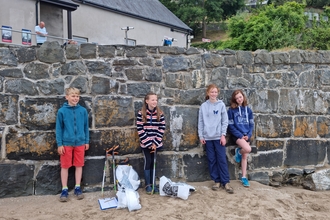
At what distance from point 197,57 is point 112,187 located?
2288 mm

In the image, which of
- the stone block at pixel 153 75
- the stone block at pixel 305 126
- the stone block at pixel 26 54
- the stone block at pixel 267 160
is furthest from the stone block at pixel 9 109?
the stone block at pixel 305 126

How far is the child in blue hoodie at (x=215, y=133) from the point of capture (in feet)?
14.7

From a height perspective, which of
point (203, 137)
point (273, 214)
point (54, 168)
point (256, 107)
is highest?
point (256, 107)

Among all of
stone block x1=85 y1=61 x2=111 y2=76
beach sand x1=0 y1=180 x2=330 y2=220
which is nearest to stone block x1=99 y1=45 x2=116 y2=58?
stone block x1=85 y1=61 x2=111 y2=76

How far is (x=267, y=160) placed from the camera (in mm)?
5105

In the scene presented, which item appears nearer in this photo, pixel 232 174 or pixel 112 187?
pixel 112 187

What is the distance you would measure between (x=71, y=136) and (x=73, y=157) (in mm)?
328

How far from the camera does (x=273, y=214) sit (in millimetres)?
3830

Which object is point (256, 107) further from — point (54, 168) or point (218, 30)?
point (218, 30)

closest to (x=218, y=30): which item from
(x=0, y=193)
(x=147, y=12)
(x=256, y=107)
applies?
(x=147, y=12)

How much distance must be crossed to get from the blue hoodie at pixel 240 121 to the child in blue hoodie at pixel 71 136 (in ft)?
6.93

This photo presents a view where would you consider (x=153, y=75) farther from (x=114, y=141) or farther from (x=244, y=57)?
(x=244, y=57)

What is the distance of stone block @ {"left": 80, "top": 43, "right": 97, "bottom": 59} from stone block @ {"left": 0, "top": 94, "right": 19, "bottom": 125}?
105cm

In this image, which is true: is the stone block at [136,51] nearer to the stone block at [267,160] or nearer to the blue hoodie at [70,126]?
the blue hoodie at [70,126]
